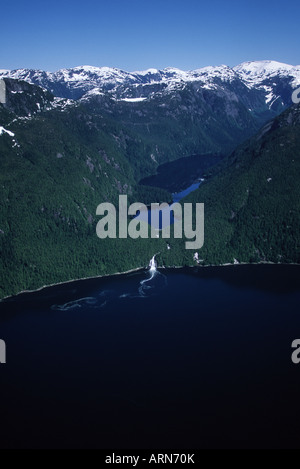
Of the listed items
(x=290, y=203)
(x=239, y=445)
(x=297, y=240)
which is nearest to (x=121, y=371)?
(x=239, y=445)

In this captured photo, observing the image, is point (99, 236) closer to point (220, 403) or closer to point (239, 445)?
point (220, 403)

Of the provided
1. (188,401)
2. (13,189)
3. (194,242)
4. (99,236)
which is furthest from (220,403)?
(13,189)

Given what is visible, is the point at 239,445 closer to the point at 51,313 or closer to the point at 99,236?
the point at 51,313

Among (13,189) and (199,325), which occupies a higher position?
(13,189)

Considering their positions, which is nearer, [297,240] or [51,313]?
[51,313]

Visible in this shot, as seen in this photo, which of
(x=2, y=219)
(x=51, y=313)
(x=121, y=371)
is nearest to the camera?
(x=121, y=371)
